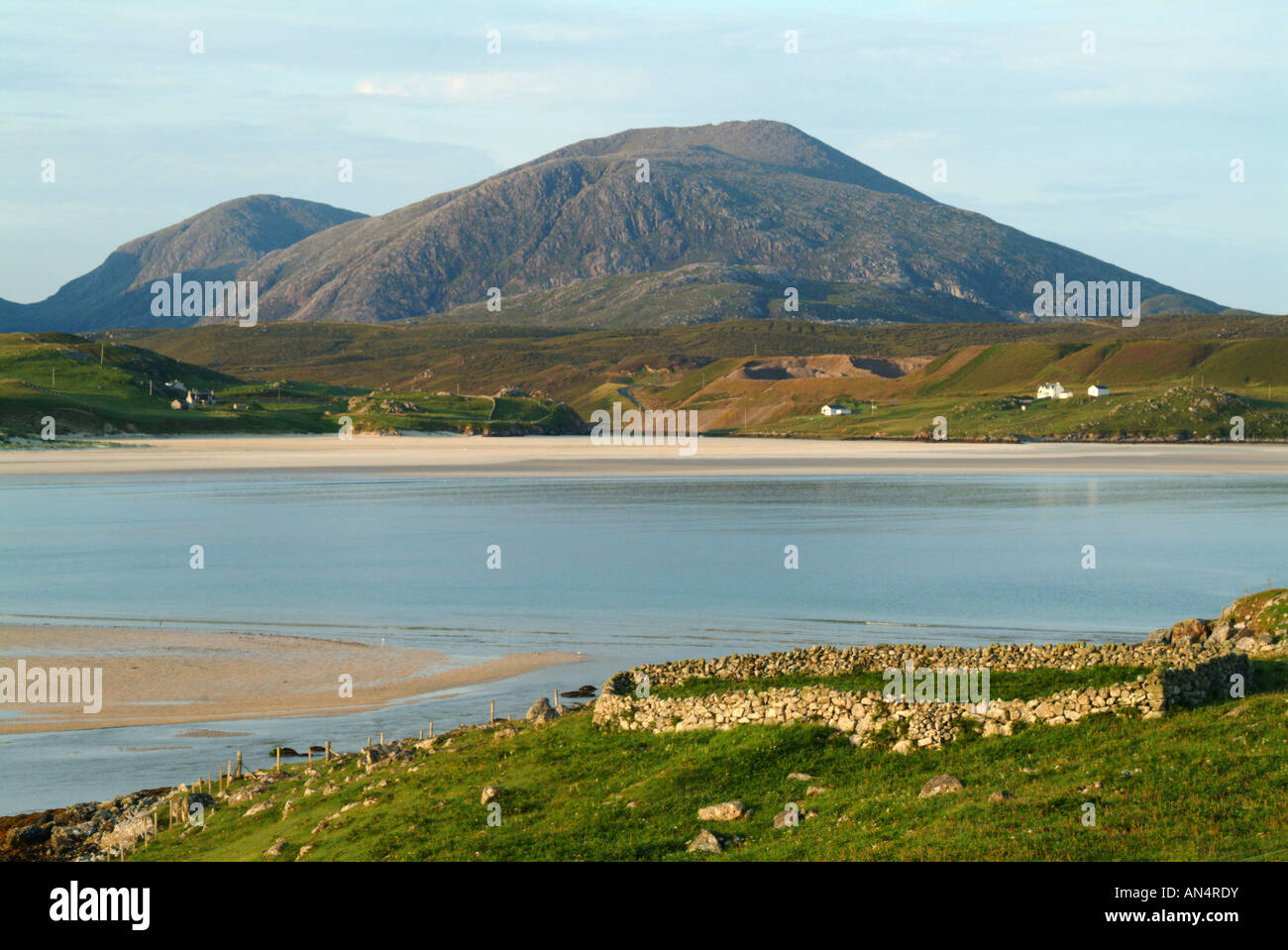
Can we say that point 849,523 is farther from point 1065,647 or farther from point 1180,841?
point 1180,841

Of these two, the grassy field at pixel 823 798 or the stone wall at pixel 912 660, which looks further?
the stone wall at pixel 912 660

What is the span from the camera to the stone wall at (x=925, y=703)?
905 inches

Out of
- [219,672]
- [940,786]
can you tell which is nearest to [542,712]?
[940,786]

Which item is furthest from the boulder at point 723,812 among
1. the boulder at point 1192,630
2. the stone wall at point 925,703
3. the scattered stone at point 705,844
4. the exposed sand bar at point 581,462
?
the exposed sand bar at point 581,462

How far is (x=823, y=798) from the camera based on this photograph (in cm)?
2094

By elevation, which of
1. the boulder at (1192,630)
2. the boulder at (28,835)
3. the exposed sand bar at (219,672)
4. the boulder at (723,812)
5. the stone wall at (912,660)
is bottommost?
the boulder at (28,835)

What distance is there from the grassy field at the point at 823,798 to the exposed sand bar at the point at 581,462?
11788 cm

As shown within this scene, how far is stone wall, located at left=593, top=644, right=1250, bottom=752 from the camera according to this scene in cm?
2298

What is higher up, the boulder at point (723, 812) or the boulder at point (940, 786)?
the boulder at point (940, 786)

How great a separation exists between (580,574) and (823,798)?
43.8 meters

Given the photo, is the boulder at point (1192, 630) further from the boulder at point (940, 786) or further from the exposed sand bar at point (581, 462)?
the exposed sand bar at point (581, 462)

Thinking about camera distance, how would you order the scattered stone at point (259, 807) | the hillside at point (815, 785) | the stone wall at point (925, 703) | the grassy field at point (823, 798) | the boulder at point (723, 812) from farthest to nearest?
the scattered stone at point (259, 807), the stone wall at point (925, 703), the boulder at point (723, 812), the hillside at point (815, 785), the grassy field at point (823, 798)

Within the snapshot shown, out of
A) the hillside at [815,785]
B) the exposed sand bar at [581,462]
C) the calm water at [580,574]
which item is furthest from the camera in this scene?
the exposed sand bar at [581,462]
